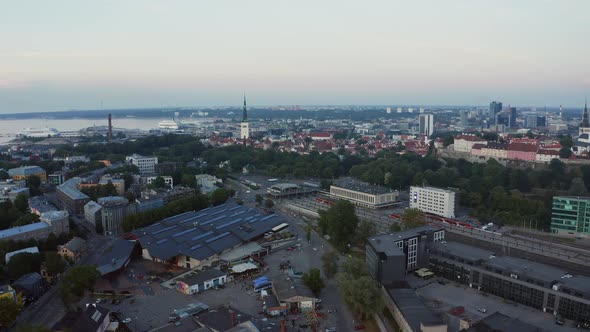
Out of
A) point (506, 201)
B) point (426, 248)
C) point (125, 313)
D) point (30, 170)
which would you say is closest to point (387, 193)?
point (506, 201)

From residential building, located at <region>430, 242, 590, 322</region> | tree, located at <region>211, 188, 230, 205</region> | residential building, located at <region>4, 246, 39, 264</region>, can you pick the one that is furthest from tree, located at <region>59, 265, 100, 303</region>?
tree, located at <region>211, 188, 230, 205</region>

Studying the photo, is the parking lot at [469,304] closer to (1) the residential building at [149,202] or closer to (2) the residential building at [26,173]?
(1) the residential building at [149,202]

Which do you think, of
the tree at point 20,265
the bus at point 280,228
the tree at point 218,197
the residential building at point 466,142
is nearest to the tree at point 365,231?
the bus at point 280,228

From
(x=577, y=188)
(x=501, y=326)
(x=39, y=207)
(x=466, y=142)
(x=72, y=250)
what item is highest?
(x=466, y=142)

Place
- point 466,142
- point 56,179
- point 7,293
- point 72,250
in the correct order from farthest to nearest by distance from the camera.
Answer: point 466,142 → point 56,179 → point 72,250 → point 7,293

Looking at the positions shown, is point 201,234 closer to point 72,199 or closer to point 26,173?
point 72,199

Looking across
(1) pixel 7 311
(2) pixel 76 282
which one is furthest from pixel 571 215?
(1) pixel 7 311
